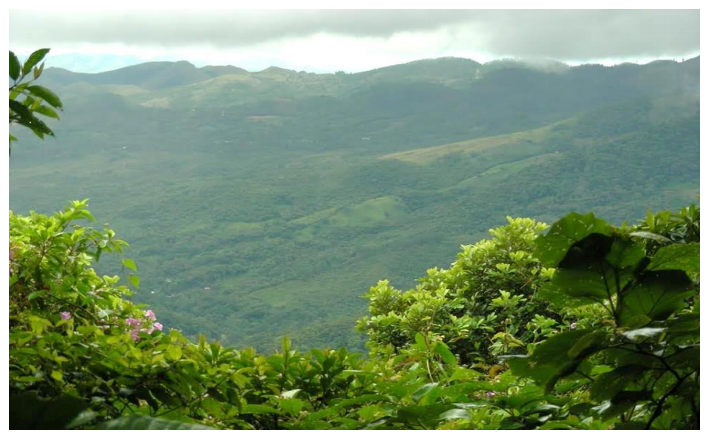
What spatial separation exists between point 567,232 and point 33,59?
100cm

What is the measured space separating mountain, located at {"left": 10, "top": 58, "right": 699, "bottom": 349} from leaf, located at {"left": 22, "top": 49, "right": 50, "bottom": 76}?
25.8 m

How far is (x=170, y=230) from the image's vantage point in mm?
59406

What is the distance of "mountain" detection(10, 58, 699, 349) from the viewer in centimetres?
5022

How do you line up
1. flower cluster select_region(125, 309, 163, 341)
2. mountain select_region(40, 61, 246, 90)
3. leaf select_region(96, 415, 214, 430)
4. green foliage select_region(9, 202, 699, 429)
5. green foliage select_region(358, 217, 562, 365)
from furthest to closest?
mountain select_region(40, 61, 246, 90) < green foliage select_region(358, 217, 562, 365) < flower cluster select_region(125, 309, 163, 341) < green foliage select_region(9, 202, 699, 429) < leaf select_region(96, 415, 214, 430)

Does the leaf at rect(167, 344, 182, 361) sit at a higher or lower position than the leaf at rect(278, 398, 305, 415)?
higher

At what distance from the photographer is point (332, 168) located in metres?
75.9

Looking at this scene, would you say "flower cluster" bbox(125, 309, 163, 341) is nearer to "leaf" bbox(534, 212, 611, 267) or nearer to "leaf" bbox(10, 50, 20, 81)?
"leaf" bbox(10, 50, 20, 81)

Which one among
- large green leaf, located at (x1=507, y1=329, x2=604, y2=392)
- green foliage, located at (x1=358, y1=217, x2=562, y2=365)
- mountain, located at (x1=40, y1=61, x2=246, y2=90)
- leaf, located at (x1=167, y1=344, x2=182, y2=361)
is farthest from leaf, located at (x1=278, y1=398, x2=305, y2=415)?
mountain, located at (x1=40, y1=61, x2=246, y2=90)

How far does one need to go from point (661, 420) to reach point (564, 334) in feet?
0.71

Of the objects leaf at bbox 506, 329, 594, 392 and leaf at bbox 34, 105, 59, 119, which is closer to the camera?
leaf at bbox 506, 329, 594, 392

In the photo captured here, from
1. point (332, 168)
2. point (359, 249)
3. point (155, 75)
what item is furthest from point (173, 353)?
point (155, 75)

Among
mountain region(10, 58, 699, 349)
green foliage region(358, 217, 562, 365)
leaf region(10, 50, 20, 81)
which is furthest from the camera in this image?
mountain region(10, 58, 699, 349)

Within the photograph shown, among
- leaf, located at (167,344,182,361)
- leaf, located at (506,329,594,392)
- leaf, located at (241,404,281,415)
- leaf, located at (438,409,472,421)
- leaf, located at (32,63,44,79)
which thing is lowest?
leaf, located at (241,404,281,415)
